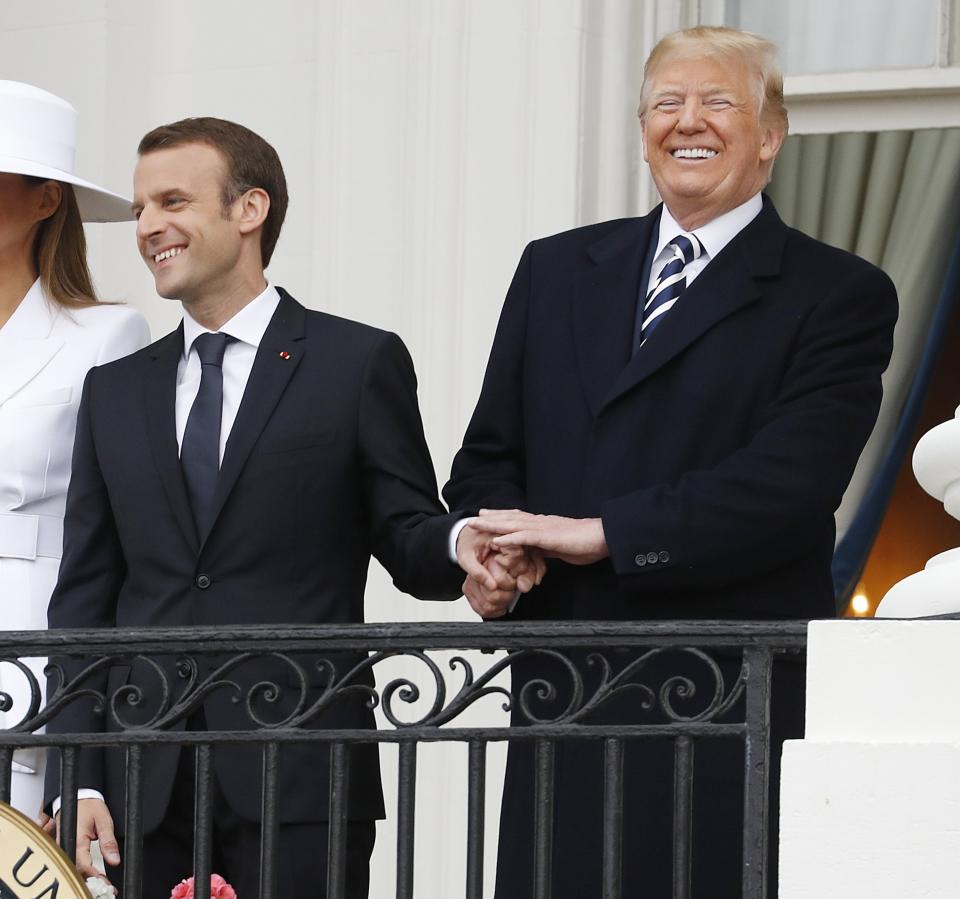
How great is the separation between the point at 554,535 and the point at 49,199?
4.57ft

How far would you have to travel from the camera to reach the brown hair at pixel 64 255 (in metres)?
4.39

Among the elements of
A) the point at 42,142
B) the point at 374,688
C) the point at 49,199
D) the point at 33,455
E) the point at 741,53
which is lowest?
the point at 374,688

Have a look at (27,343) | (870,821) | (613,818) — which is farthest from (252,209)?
(870,821)

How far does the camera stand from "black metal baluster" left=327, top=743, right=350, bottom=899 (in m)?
3.53

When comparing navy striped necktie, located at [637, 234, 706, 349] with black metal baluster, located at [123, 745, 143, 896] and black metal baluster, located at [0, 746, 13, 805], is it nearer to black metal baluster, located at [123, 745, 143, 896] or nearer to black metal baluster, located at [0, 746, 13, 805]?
black metal baluster, located at [123, 745, 143, 896]

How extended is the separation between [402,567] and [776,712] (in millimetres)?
671

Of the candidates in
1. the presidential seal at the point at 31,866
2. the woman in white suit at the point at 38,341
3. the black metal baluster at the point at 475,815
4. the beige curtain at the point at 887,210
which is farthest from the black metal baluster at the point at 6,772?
the beige curtain at the point at 887,210

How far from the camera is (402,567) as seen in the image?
12.7ft

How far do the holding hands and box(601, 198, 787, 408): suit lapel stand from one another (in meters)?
0.26

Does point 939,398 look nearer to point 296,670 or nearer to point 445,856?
point 445,856

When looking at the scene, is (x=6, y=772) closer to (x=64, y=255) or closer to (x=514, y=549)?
(x=514, y=549)

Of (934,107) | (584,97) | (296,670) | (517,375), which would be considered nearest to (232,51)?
(584,97)

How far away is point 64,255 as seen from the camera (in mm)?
4430

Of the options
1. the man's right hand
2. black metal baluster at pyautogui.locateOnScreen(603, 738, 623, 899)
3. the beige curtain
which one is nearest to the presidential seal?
the man's right hand
